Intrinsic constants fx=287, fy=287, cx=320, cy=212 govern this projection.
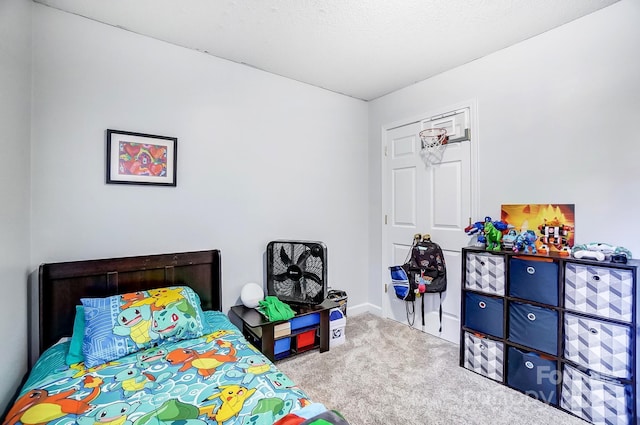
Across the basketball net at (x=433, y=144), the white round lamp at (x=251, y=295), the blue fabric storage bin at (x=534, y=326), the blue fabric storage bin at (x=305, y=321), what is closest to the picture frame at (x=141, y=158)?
the white round lamp at (x=251, y=295)

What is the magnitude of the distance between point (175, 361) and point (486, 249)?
2.24 m

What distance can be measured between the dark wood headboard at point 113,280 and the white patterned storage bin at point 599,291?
8.15 ft

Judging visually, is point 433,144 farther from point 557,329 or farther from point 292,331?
point 292,331

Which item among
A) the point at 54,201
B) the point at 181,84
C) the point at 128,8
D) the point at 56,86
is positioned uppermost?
the point at 128,8

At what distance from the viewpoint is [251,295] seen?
2.49 m

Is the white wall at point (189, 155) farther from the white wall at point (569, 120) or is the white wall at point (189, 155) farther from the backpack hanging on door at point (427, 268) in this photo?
the white wall at point (569, 120)

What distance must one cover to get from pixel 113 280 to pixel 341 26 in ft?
7.92

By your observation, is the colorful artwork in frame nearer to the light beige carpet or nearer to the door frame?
the door frame

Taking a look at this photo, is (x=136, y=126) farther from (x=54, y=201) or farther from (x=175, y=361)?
(x=175, y=361)

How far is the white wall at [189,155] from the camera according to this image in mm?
1898

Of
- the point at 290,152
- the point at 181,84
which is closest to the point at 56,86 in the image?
the point at 181,84

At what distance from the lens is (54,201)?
1.88m

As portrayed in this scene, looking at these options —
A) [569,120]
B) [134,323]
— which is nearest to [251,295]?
[134,323]

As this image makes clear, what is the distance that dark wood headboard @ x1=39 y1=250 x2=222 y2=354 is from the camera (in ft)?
5.91
